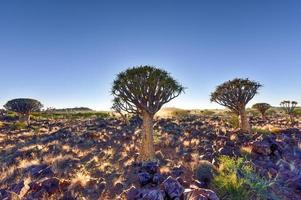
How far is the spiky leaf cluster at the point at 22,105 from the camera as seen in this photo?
37969 millimetres

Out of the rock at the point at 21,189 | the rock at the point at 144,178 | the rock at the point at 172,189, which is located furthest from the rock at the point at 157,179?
the rock at the point at 21,189

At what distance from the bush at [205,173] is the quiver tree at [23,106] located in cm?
3385

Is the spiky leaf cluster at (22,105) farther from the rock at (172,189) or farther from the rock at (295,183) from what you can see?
the rock at (295,183)

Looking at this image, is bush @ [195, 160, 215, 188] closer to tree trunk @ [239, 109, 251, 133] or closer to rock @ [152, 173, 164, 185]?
rock @ [152, 173, 164, 185]

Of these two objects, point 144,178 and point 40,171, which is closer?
point 144,178

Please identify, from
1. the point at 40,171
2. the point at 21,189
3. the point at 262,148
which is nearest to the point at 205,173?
the point at 262,148

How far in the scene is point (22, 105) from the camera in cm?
3797

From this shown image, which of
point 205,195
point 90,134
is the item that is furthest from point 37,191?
point 90,134

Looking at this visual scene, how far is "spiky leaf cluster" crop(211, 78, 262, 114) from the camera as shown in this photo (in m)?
21.2

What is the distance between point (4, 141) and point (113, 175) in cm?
1488

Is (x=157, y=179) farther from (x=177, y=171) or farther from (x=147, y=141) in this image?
(x=147, y=141)

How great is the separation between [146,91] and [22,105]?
30.7 metres

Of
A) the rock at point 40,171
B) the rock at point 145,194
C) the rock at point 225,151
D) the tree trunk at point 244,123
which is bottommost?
the rock at point 40,171

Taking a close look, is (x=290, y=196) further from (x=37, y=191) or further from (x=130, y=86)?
(x=130, y=86)
